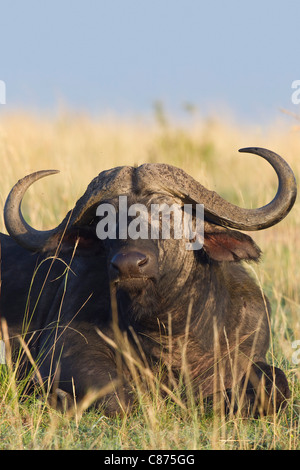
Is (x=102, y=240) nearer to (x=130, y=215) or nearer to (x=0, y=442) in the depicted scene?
(x=130, y=215)

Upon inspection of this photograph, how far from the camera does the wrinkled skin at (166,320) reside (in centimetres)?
468

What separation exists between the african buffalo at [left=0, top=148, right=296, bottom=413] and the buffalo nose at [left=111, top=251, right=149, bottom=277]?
0.16m

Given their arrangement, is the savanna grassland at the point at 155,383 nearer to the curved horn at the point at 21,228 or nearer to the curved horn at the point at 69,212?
the curved horn at the point at 69,212

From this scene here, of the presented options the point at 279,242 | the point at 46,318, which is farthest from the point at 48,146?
the point at 46,318

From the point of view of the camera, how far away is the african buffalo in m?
4.71

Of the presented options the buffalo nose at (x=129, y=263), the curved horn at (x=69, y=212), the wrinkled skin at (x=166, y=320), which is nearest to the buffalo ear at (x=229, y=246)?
the wrinkled skin at (x=166, y=320)

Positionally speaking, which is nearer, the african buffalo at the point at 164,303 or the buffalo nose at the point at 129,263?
the buffalo nose at the point at 129,263

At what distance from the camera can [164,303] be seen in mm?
→ 4777

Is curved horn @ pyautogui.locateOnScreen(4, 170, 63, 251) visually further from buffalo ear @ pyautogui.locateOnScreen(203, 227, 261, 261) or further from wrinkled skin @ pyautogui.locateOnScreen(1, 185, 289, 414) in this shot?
buffalo ear @ pyautogui.locateOnScreen(203, 227, 261, 261)

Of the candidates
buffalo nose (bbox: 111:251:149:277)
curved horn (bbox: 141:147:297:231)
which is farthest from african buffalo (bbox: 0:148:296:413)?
buffalo nose (bbox: 111:251:149:277)

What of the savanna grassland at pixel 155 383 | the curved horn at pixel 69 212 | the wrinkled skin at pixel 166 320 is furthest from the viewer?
the curved horn at pixel 69 212

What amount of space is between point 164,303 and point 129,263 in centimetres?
61

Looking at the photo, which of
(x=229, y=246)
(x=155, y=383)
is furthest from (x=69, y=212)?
(x=155, y=383)
